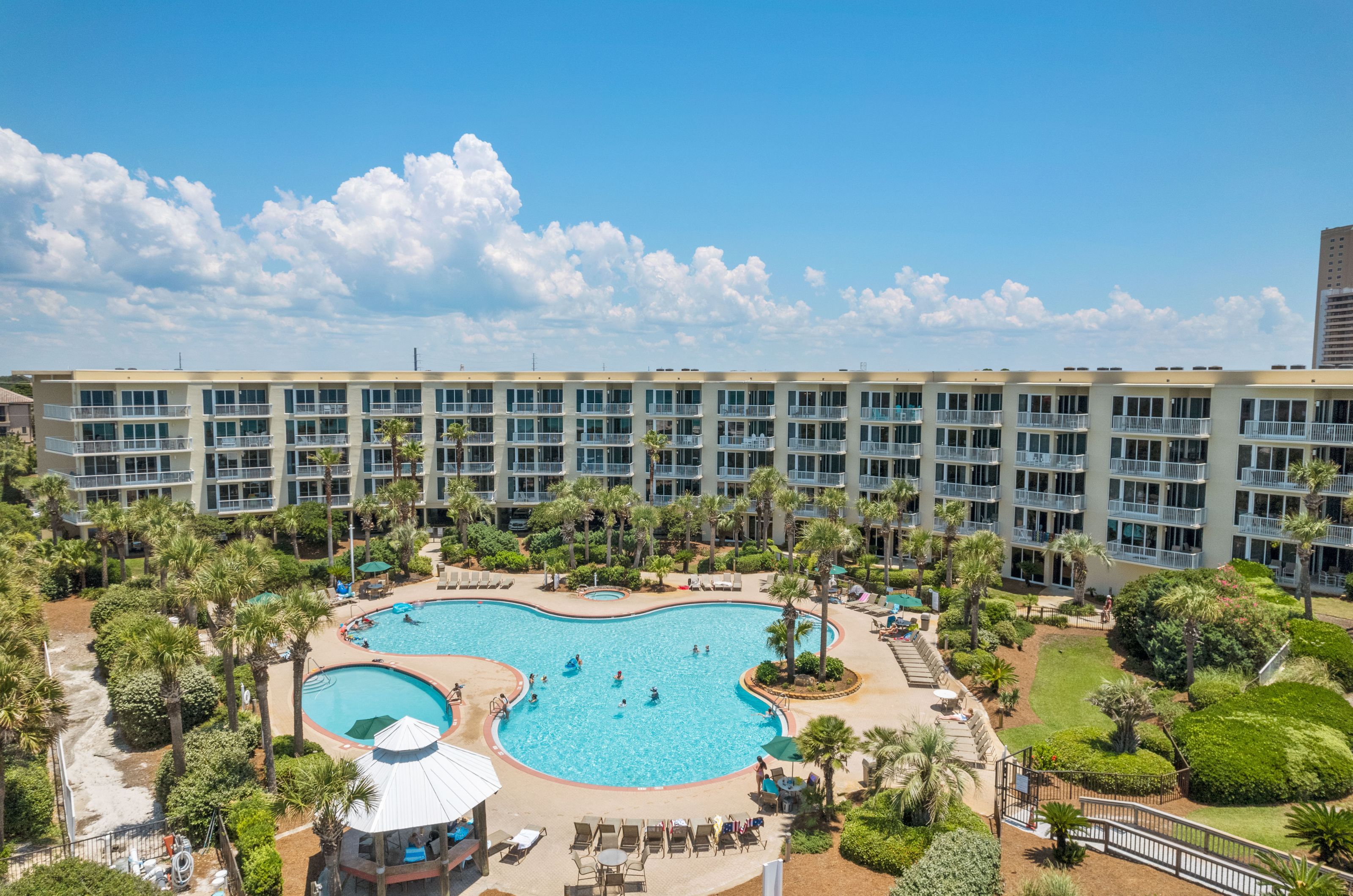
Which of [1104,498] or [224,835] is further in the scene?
[1104,498]

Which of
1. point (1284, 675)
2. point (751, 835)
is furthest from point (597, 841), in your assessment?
point (1284, 675)

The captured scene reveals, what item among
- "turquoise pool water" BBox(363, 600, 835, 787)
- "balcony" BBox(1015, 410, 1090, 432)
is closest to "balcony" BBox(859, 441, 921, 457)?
"balcony" BBox(1015, 410, 1090, 432)

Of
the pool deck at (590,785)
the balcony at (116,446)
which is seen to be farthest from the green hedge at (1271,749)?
the balcony at (116,446)

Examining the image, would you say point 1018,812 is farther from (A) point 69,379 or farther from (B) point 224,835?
(A) point 69,379

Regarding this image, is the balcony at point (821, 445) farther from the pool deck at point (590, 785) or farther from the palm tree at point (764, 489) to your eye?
the pool deck at point (590, 785)

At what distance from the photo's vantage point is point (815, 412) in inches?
2192

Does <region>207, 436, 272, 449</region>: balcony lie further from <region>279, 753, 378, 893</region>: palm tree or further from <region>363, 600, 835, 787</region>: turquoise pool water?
<region>279, 753, 378, 893</region>: palm tree

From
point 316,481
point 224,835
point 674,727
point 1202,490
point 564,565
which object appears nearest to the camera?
point 224,835

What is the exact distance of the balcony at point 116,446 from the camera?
160ft

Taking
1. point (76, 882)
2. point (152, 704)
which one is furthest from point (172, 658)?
point (76, 882)

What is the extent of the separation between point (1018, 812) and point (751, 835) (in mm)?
7356

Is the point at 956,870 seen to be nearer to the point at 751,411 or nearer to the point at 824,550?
the point at 824,550

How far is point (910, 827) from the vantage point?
1988 centimetres

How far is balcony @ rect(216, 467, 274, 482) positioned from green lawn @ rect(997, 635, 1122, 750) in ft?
171
